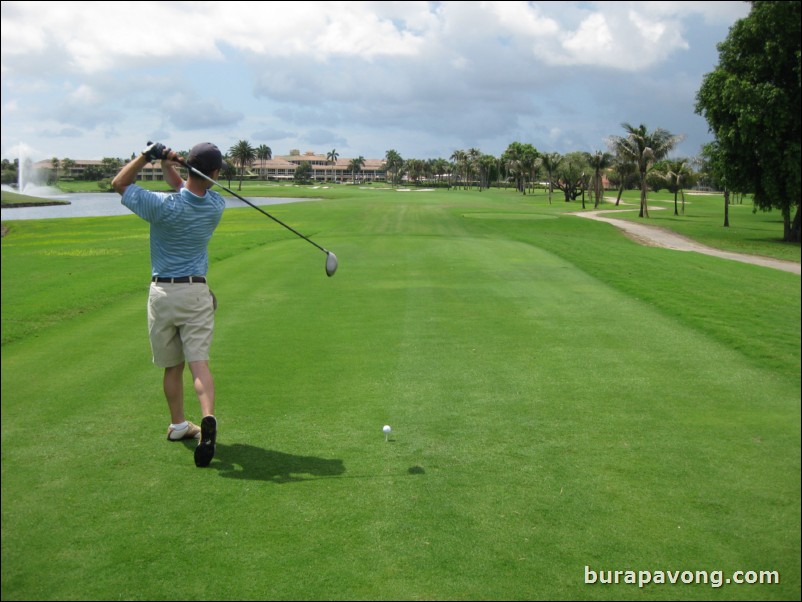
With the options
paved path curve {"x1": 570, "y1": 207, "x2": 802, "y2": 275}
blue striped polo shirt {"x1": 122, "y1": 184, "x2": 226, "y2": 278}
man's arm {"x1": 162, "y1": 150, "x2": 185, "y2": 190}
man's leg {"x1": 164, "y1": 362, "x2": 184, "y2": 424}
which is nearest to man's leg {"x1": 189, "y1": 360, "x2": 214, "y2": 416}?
man's leg {"x1": 164, "y1": 362, "x2": 184, "y2": 424}

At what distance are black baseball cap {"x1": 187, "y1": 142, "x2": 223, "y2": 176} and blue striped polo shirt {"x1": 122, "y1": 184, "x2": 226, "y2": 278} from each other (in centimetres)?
22

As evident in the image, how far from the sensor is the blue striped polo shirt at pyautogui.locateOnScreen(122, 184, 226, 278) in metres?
5.52

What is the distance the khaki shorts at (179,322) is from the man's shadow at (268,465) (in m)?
0.92

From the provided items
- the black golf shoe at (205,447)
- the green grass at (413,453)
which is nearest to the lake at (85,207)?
the green grass at (413,453)

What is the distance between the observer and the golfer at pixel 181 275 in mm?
5602

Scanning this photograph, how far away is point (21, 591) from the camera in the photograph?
3420mm

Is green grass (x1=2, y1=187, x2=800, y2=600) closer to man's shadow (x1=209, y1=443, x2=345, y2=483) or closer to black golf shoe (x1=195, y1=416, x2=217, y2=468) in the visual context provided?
man's shadow (x1=209, y1=443, x2=345, y2=483)

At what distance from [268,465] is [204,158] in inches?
104

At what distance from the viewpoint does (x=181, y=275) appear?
580cm

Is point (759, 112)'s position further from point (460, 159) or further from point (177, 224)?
point (460, 159)

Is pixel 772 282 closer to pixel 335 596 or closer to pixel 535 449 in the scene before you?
pixel 535 449

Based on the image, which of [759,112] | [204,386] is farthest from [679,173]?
[204,386]

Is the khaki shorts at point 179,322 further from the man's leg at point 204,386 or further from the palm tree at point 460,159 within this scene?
the palm tree at point 460,159

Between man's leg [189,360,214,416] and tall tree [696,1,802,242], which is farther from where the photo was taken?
tall tree [696,1,802,242]
